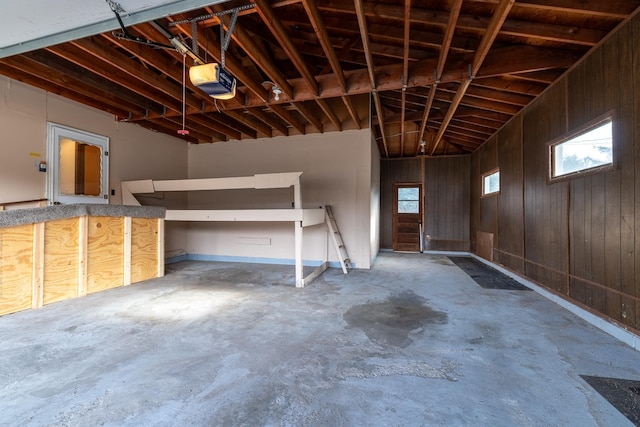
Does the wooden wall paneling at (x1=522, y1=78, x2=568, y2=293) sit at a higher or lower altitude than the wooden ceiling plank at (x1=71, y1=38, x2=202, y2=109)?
lower

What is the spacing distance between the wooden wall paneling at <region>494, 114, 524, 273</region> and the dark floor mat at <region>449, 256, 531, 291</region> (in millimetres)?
260

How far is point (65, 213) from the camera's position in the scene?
3.51 meters

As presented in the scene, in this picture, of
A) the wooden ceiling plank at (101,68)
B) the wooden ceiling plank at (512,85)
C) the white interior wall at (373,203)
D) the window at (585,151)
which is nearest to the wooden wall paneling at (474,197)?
the white interior wall at (373,203)

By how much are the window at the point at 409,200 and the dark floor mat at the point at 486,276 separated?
7.09 feet

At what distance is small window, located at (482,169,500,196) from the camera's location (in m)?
5.93

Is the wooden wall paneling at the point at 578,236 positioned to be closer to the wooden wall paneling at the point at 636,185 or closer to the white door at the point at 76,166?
the wooden wall paneling at the point at 636,185

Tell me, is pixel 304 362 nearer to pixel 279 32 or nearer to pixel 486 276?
pixel 279 32

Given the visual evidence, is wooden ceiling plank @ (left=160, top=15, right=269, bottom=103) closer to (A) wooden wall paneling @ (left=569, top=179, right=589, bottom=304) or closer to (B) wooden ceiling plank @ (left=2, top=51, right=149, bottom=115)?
(B) wooden ceiling plank @ (left=2, top=51, right=149, bottom=115)

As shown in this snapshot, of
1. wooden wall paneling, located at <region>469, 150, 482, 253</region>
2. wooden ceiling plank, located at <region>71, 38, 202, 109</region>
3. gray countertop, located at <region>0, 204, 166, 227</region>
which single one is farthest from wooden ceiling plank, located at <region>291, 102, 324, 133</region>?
Answer: wooden wall paneling, located at <region>469, 150, 482, 253</region>

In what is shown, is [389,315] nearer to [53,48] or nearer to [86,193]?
[53,48]

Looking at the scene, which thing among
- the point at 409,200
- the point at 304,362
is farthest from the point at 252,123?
the point at 409,200

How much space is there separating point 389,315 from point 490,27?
3.10 m

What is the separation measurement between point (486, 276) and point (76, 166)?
290 inches

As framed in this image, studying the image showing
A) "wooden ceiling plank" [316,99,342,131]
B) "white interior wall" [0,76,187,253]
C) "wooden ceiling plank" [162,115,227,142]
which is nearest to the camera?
"white interior wall" [0,76,187,253]
